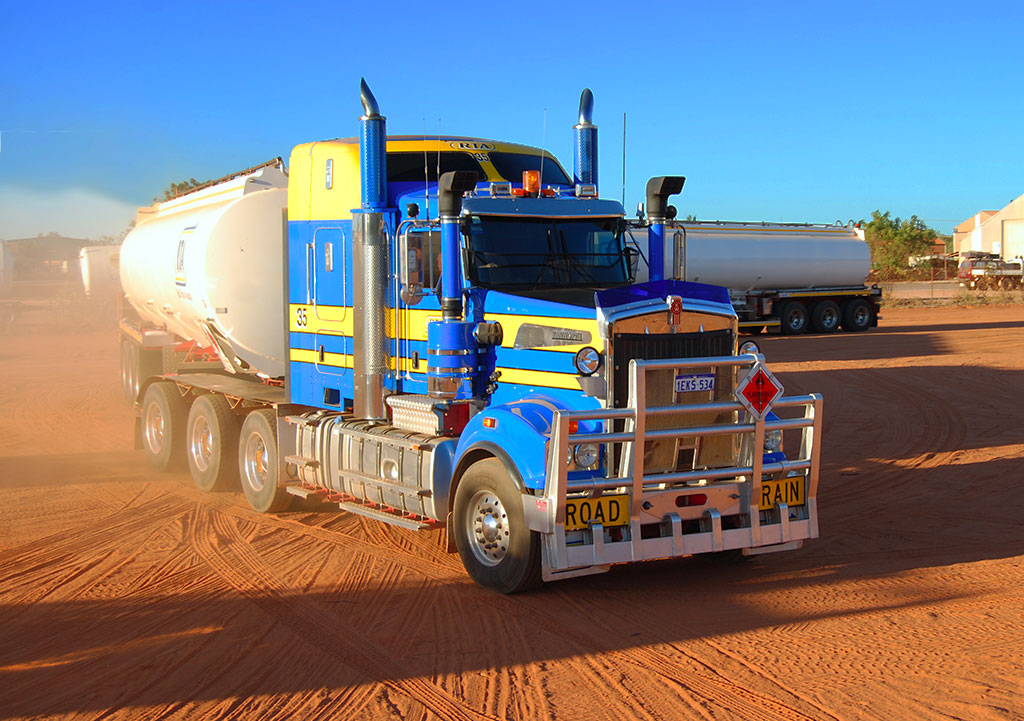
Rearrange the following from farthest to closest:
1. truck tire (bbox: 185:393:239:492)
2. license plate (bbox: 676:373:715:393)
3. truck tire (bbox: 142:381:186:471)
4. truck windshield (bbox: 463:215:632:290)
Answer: truck tire (bbox: 142:381:186:471)
truck tire (bbox: 185:393:239:492)
truck windshield (bbox: 463:215:632:290)
license plate (bbox: 676:373:715:393)

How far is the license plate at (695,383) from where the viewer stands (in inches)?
316

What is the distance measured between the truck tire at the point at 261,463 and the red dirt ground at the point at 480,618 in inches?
10.9

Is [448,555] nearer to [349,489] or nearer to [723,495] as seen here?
[349,489]

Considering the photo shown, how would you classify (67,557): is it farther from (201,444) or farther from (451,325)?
(451,325)

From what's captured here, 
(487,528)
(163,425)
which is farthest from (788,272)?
(487,528)

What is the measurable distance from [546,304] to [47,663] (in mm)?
4433

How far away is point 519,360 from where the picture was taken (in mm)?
8656

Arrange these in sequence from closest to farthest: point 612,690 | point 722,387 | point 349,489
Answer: point 612,690 < point 722,387 < point 349,489

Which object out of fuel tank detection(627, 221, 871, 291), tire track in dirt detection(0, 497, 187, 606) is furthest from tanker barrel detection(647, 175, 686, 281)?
fuel tank detection(627, 221, 871, 291)

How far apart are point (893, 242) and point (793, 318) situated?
4542 cm

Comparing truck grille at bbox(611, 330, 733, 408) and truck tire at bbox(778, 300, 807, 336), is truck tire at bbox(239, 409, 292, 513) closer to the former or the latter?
truck grille at bbox(611, 330, 733, 408)

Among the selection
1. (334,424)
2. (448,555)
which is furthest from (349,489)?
(448,555)

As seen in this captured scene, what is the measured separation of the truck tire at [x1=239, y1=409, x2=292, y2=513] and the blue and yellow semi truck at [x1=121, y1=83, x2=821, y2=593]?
0.03 meters

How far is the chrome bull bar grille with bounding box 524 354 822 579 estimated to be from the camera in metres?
7.44
